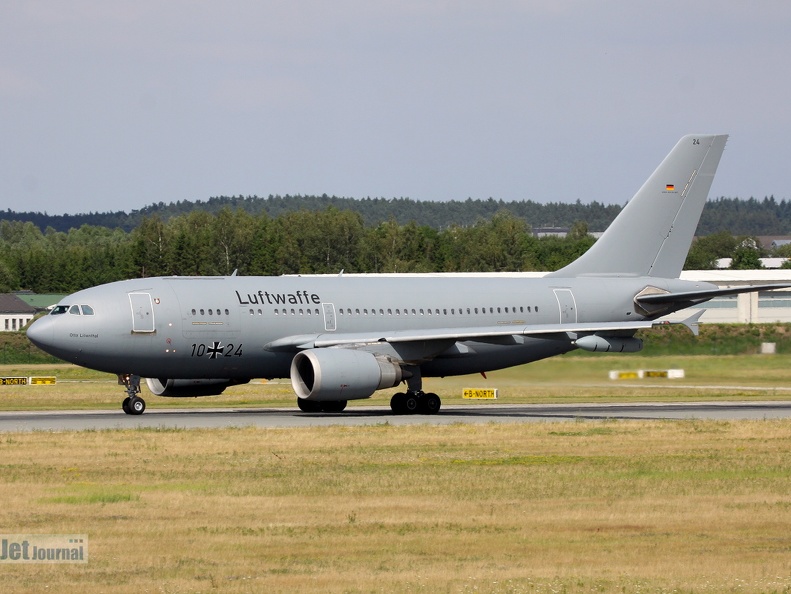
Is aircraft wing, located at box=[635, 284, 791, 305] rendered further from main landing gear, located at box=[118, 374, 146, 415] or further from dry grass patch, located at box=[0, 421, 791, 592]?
main landing gear, located at box=[118, 374, 146, 415]

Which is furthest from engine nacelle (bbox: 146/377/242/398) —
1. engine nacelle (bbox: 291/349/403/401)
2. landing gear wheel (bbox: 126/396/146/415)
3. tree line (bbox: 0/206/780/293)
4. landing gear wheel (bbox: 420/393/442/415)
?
tree line (bbox: 0/206/780/293)

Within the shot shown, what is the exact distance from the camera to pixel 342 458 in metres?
26.3

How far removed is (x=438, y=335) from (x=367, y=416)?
323cm

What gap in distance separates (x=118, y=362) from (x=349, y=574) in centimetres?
2458

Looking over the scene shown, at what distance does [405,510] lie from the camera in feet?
63.8

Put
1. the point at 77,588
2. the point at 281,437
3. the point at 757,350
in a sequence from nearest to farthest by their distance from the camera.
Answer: the point at 77,588 → the point at 281,437 → the point at 757,350

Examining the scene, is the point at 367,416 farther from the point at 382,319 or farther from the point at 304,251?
the point at 304,251

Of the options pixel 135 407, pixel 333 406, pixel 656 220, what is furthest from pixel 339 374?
pixel 656 220

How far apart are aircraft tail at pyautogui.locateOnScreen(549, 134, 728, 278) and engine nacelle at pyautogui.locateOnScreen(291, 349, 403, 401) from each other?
12.5m

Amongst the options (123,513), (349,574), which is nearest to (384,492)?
(123,513)

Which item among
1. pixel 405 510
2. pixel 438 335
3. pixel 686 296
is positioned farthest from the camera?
pixel 686 296

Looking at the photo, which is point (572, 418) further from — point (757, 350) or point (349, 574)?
point (349, 574)

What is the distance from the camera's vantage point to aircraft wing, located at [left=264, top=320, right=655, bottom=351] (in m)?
39.1

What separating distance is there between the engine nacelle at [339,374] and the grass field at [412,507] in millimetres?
3115
